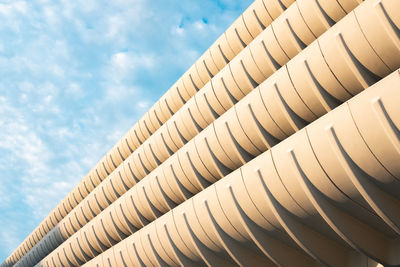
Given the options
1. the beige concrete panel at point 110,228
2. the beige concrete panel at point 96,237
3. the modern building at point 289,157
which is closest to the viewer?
the modern building at point 289,157

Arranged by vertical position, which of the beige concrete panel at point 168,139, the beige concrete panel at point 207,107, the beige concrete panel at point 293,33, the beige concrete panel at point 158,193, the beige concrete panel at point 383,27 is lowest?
the beige concrete panel at point 383,27

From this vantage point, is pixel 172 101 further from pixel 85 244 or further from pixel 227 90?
pixel 85 244

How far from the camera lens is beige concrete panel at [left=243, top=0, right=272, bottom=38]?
3238 centimetres

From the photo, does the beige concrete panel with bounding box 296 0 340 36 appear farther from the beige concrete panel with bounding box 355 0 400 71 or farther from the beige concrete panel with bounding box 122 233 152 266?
the beige concrete panel with bounding box 122 233 152 266

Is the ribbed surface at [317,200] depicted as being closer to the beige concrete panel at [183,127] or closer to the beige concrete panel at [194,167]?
the beige concrete panel at [194,167]

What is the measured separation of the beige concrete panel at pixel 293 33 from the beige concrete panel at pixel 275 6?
577 cm

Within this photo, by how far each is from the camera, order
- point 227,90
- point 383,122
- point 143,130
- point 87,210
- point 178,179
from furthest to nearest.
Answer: point 87,210, point 143,130, point 227,90, point 178,179, point 383,122

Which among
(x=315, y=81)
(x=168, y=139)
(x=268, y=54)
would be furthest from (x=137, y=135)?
(x=315, y=81)

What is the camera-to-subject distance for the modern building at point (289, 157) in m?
11.2

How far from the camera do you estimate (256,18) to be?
33000mm

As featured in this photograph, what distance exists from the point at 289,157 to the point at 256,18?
22.8m

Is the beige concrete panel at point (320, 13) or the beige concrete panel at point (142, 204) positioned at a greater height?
the beige concrete panel at point (320, 13)

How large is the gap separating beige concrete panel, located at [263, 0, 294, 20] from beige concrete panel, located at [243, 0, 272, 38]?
0.37 meters

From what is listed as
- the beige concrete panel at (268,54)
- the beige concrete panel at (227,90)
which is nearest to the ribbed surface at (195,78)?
the beige concrete panel at (268,54)
